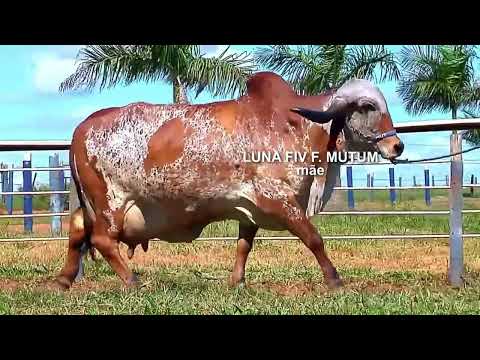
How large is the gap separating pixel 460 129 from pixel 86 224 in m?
2.46

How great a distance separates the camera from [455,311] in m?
4.11

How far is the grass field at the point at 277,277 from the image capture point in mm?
4238

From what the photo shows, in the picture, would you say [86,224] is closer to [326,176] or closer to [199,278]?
[199,278]

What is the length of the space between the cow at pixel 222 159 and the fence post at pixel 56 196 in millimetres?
1620

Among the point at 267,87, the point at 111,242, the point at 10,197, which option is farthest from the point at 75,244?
the point at 10,197

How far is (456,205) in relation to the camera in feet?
18.7

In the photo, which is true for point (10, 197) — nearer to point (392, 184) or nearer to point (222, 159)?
point (222, 159)

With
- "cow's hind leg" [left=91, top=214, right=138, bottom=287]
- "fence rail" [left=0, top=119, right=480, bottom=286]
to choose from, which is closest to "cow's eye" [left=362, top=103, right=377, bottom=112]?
"fence rail" [left=0, top=119, right=480, bottom=286]

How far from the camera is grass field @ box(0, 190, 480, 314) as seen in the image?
424 centimetres

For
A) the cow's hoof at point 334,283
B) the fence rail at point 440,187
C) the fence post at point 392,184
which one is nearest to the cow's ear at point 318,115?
the fence rail at point 440,187

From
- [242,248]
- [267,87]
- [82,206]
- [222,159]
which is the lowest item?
[242,248]

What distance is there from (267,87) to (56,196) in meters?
2.64
